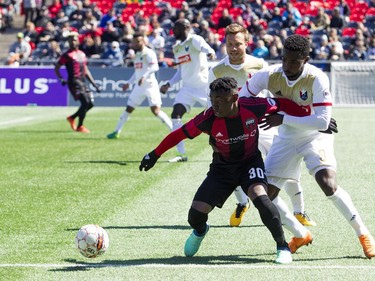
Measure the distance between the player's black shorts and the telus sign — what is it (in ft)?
80.3

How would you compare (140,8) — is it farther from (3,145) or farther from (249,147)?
(249,147)

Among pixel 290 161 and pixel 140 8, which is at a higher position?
pixel 290 161

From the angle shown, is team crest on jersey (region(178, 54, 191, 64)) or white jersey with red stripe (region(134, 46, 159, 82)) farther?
white jersey with red stripe (region(134, 46, 159, 82))

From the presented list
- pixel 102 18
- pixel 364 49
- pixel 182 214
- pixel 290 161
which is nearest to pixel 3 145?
pixel 182 214

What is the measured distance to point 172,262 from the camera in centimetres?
827

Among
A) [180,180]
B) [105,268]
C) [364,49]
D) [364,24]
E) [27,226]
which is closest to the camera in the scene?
[105,268]

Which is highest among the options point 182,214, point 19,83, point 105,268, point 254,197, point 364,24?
point 254,197

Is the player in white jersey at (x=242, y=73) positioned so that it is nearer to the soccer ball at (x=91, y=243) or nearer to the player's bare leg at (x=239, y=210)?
the player's bare leg at (x=239, y=210)

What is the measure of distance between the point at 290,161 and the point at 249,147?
2.15ft

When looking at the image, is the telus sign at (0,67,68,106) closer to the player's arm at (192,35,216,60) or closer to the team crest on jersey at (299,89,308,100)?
the player's arm at (192,35,216,60)

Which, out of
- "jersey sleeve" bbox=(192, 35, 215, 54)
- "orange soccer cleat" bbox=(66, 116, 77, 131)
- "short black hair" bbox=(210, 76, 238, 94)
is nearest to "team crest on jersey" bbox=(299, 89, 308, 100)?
"short black hair" bbox=(210, 76, 238, 94)

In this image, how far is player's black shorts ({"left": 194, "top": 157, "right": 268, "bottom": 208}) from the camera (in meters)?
8.42

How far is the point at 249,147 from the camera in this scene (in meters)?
8.46

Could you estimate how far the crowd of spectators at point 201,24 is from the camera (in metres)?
32.8
